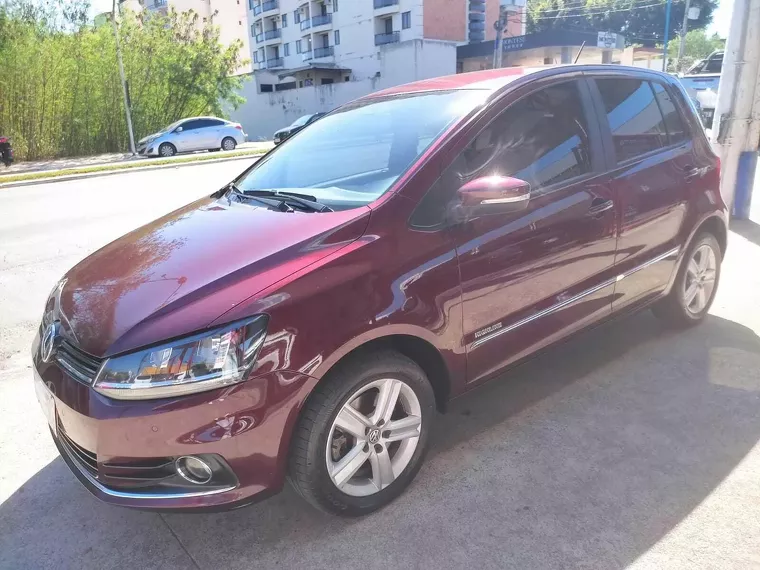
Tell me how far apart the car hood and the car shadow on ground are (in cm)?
86

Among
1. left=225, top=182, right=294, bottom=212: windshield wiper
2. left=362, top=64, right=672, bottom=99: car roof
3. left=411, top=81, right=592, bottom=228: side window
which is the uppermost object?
left=362, top=64, right=672, bottom=99: car roof

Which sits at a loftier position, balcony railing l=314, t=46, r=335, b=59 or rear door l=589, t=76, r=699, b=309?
balcony railing l=314, t=46, r=335, b=59

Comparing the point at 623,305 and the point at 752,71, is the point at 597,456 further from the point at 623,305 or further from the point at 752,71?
→ the point at 752,71

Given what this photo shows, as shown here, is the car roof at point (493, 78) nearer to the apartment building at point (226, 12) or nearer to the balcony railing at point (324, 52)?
the balcony railing at point (324, 52)

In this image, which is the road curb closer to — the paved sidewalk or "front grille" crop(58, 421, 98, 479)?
the paved sidewalk

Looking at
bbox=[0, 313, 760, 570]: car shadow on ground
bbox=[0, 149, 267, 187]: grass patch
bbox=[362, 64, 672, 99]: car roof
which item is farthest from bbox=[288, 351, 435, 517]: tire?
bbox=[0, 149, 267, 187]: grass patch

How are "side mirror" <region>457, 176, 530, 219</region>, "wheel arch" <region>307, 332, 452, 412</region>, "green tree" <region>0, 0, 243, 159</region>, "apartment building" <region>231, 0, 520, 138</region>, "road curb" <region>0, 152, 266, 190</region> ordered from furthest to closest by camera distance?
"apartment building" <region>231, 0, 520, 138</region> < "green tree" <region>0, 0, 243, 159</region> < "road curb" <region>0, 152, 266, 190</region> < "side mirror" <region>457, 176, 530, 219</region> < "wheel arch" <region>307, 332, 452, 412</region>

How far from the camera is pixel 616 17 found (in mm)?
67125

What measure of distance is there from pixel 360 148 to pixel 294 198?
54 centimetres

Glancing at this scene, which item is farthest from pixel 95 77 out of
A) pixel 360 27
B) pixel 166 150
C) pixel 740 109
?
pixel 360 27

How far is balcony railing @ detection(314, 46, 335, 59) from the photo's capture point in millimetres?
56094

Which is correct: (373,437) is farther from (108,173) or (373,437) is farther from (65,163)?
(65,163)

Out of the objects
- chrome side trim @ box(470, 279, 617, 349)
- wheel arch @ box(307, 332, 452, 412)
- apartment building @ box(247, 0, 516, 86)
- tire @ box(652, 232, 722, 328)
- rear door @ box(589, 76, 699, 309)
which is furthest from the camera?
apartment building @ box(247, 0, 516, 86)

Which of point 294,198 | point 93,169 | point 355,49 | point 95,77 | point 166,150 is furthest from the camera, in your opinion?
point 355,49
